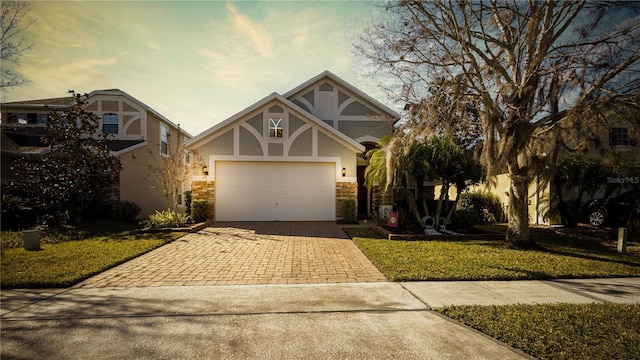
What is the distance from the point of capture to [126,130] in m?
16.0

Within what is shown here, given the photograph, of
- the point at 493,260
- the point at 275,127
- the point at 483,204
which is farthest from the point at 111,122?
the point at 483,204

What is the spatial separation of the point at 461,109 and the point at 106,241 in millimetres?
11247

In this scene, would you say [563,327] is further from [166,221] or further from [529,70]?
[166,221]

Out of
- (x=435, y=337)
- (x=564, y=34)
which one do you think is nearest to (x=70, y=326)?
(x=435, y=337)

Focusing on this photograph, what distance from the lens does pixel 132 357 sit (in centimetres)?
264

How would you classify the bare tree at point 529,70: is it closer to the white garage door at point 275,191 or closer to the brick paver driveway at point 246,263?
the brick paver driveway at point 246,263

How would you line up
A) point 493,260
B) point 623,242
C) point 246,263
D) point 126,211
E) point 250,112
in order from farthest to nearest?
point 126,211 → point 250,112 → point 623,242 → point 493,260 → point 246,263

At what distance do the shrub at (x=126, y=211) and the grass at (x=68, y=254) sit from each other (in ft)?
9.68

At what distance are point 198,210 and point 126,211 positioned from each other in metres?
4.06

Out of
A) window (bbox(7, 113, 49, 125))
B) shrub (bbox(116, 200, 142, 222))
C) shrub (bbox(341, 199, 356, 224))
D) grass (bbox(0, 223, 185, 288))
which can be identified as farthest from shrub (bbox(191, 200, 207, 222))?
window (bbox(7, 113, 49, 125))

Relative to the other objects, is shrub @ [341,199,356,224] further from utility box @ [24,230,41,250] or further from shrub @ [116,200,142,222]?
shrub @ [116,200,142,222]

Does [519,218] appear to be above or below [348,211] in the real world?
above

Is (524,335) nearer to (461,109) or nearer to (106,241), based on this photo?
(461,109)

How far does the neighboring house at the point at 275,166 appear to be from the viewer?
12.6 meters
